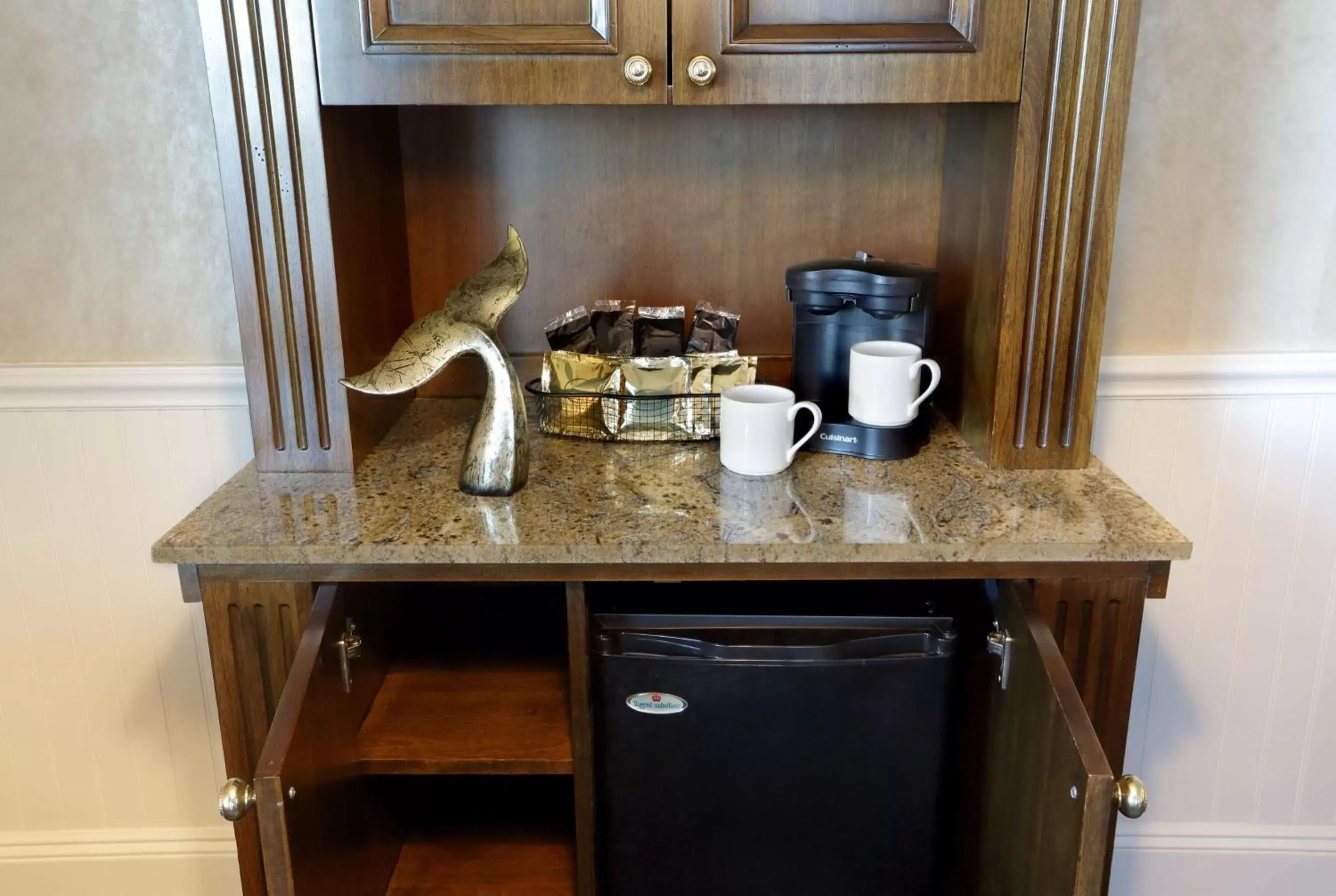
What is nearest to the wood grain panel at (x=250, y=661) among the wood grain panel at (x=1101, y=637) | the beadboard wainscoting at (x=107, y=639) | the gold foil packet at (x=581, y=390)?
the gold foil packet at (x=581, y=390)

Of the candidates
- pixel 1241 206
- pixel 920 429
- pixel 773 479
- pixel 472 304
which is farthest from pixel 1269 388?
pixel 472 304

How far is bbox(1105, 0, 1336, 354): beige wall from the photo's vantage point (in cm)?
146

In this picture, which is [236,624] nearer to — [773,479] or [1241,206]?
[773,479]

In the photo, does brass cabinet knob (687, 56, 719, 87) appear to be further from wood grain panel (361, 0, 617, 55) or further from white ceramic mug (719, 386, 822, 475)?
white ceramic mug (719, 386, 822, 475)

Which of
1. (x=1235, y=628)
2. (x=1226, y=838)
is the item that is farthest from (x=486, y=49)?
(x=1226, y=838)

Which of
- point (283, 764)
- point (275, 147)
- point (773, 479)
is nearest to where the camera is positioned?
point (283, 764)

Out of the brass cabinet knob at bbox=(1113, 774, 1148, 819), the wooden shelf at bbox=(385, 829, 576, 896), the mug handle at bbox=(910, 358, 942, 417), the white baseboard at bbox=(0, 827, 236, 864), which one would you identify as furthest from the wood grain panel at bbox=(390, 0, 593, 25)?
the white baseboard at bbox=(0, 827, 236, 864)

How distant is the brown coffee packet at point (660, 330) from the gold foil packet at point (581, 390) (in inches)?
2.8

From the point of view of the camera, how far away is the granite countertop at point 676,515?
1093 millimetres

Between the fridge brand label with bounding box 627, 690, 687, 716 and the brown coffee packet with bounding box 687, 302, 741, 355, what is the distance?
19.0 inches

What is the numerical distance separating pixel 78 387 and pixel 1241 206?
1789 mm

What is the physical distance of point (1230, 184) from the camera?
152cm

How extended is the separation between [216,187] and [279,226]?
422mm

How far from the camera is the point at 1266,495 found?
5.40 feet
